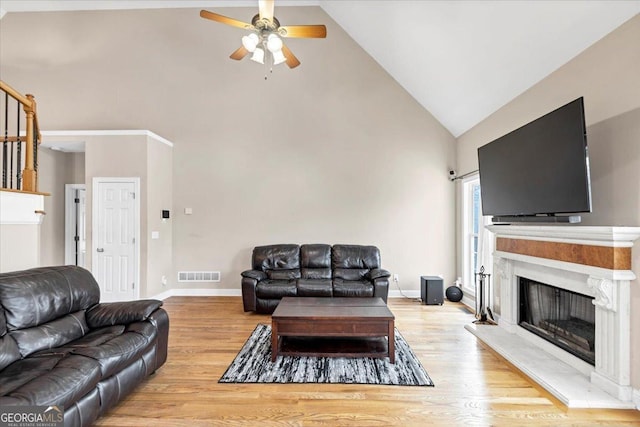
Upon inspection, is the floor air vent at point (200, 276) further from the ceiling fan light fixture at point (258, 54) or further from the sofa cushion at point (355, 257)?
the ceiling fan light fixture at point (258, 54)

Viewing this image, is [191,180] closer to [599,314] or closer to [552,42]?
[552,42]

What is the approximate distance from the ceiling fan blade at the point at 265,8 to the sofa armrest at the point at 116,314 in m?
2.82

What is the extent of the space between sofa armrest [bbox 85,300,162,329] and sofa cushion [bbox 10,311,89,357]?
6cm

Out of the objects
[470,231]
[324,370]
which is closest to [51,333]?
[324,370]

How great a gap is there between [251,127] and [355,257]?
2.95m

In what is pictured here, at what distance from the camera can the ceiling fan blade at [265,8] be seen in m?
2.90

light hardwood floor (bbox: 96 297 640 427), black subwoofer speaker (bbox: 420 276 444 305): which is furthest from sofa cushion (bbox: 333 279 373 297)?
light hardwood floor (bbox: 96 297 640 427)

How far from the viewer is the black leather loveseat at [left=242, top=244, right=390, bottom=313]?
4.63m

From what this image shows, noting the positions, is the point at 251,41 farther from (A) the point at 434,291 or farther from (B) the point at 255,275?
(A) the point at 434,291

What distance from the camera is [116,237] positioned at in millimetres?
5105

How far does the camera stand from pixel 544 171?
292cm

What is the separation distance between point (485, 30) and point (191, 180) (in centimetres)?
491

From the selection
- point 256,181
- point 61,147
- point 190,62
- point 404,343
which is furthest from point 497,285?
point 61,147

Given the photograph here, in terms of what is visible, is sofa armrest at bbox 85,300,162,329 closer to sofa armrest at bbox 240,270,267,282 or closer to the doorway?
sofa armrest at bbox 240,270,267,282
